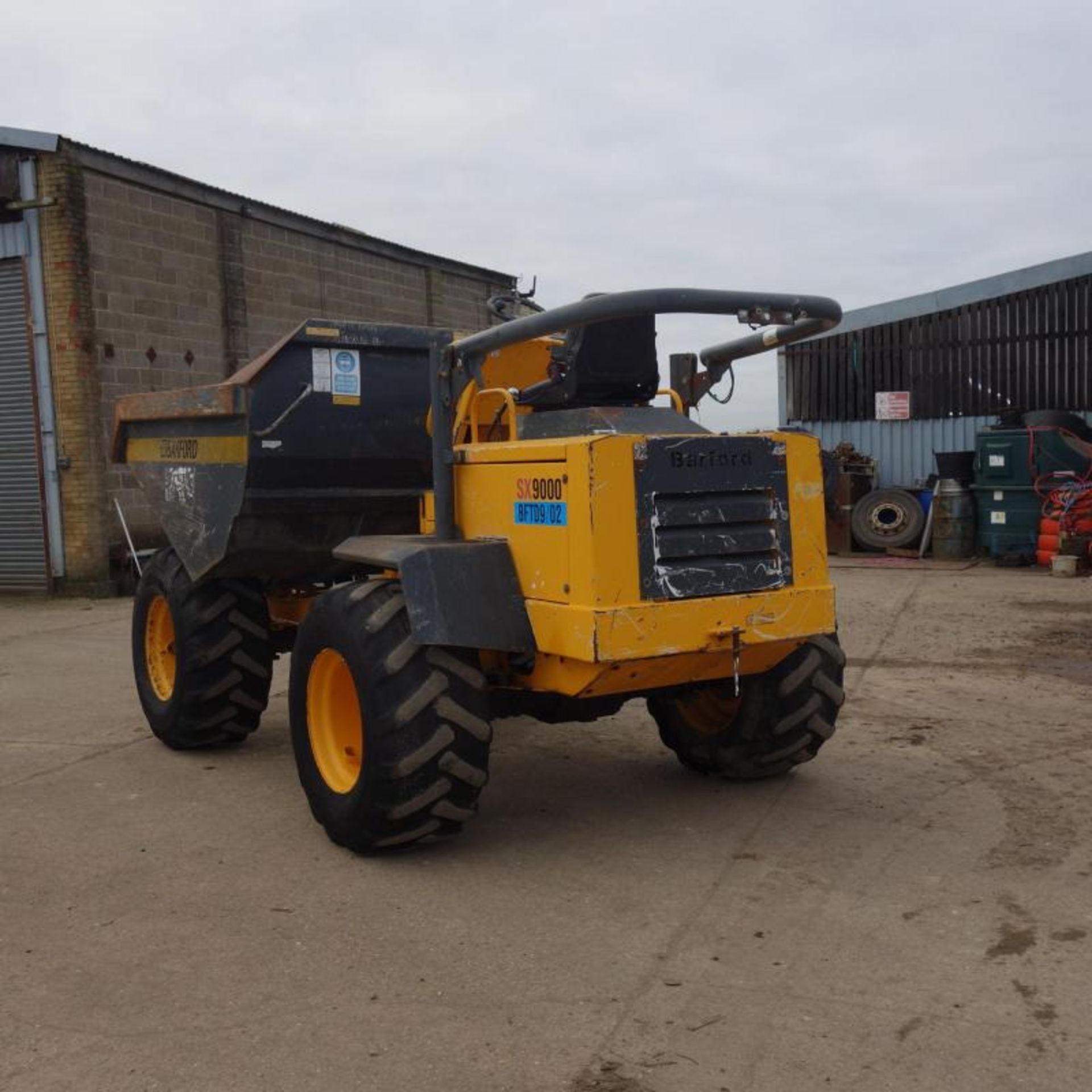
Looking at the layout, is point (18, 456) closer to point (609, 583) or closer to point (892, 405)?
point (609, 583)

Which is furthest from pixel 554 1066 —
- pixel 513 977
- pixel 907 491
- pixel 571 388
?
pixel 907 491

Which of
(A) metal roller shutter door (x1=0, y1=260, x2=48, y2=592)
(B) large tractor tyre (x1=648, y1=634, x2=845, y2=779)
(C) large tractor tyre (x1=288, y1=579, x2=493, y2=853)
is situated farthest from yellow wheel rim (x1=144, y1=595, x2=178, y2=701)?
(A) metal roller shutter door (x1=0, y1=260, x2=48, y2=592)

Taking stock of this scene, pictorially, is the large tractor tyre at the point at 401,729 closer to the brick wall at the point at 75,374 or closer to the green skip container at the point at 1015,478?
the brick wall at the point at 75,374

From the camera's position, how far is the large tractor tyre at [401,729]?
4668 mm

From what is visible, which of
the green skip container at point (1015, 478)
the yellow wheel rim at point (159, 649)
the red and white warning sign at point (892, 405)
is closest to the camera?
the yellow wheel rim at point (159, 649)

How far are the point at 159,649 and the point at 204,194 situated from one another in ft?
33.2

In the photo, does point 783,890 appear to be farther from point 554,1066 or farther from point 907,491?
point 907,491

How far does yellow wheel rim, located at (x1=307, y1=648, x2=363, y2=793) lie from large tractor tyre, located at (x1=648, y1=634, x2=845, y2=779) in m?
1.38

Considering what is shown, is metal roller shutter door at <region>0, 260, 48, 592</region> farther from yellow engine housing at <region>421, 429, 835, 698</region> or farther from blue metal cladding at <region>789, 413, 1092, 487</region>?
yellow engine housing at <region>421, 429, 835, 698</region>

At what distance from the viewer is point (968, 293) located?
1803cm

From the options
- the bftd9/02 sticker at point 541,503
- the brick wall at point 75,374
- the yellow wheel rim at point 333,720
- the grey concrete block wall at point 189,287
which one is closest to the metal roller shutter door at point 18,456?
the brick wall at point 75,374

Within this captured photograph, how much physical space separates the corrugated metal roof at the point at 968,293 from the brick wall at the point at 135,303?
776 cm

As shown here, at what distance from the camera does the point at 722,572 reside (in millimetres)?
4770

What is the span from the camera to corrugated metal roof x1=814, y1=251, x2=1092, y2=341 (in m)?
17.1
